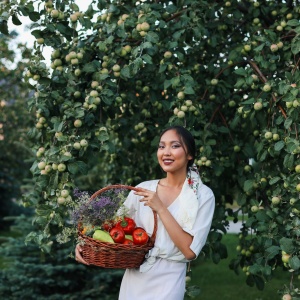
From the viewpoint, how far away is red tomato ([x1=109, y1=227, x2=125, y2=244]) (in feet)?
6.98

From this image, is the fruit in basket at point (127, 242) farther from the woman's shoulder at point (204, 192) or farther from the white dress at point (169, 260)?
the woman's shoulder at point (204, 192)

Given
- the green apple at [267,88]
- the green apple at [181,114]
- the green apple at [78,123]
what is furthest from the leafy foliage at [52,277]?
the green apple at [267,88]

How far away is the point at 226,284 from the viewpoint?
228 inches

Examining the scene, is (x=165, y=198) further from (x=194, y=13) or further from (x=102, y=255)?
(x=194, y=13)

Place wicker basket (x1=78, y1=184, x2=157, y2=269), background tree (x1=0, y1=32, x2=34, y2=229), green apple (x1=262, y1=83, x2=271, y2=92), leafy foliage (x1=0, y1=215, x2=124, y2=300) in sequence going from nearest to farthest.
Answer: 1. wicker basket (x1=78, y1=184, x2=157, y2=269)
2. green apple (x1=262, y1=83, x2=271, y2=92)
3. leafy foliage (x1=0, y1=215, x2=124, y2=300)
4. background tree (x1=0, y1=32, x2=34, y2=229)

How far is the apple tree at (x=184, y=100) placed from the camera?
2.81 metres

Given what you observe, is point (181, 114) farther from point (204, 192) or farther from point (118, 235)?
point (118, 235)

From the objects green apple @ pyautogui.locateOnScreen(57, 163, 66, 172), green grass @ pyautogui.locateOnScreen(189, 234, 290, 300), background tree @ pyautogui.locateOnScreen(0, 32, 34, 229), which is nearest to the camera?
green apple @ pyautogui.locateOnScreen(57, 163, 66, 172)

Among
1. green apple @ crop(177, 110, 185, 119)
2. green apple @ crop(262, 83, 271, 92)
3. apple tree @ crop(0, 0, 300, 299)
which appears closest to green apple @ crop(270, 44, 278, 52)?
apple tree @ crop(0, 0, 300, 299)

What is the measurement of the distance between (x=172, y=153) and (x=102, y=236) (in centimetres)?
40

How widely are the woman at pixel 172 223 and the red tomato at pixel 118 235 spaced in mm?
121

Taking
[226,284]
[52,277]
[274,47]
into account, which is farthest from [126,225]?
[226,284]

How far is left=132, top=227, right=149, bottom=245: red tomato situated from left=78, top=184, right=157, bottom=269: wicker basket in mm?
18

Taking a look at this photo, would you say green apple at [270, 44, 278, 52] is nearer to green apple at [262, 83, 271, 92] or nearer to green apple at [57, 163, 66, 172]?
green apple at [262, 83, 271, 92]
